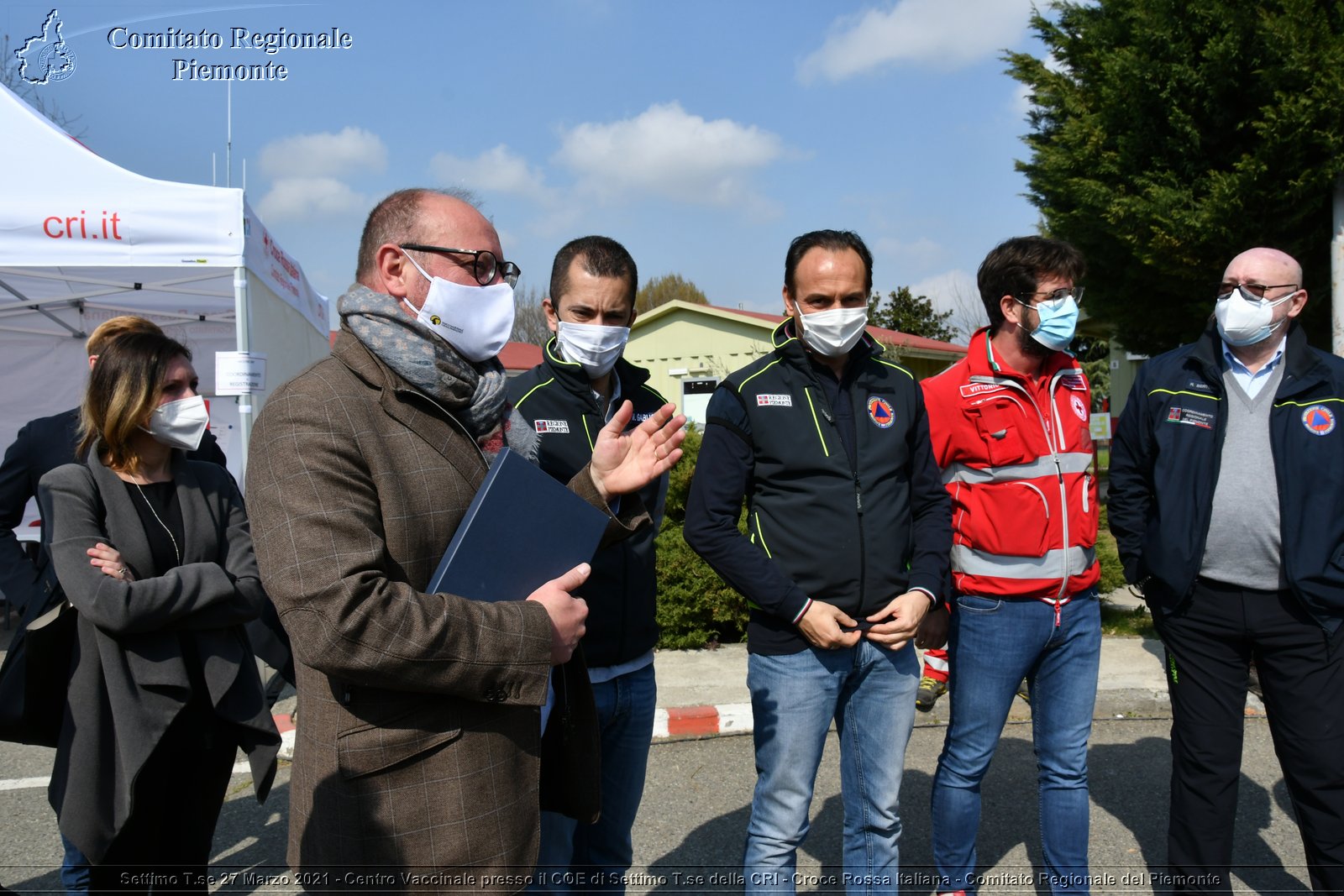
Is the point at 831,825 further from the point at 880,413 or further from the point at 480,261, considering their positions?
the point at 480,261

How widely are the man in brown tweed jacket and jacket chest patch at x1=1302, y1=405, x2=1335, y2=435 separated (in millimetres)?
2516

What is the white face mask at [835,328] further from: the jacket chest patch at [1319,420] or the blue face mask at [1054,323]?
the jacket chest patch at [1319,420]

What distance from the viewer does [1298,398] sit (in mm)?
2910

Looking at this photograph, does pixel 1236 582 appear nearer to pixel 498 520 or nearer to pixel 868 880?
pixel 868 880

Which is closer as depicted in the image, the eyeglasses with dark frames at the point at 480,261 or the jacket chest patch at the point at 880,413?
the eyeglasses with dark frames at the point at 480,261

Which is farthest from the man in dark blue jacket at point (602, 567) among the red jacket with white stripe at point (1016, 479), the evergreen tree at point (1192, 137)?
the evergreen tree at point (1192, 137)

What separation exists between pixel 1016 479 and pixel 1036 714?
824mm

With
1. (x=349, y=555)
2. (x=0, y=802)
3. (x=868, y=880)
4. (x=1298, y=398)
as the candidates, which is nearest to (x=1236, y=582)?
(x=1298, y=398)

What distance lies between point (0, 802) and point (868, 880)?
422 cm

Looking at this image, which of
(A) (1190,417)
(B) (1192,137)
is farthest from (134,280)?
(B) (1192,137)

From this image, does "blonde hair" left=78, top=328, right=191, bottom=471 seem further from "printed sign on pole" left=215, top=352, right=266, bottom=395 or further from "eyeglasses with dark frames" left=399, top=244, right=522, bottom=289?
"printed sign on pole" left=215, top=352, right=266, bottom=395

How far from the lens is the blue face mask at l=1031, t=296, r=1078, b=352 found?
302 cm

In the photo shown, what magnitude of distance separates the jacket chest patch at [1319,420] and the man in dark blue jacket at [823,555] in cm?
123

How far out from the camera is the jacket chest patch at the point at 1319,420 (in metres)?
2.86
